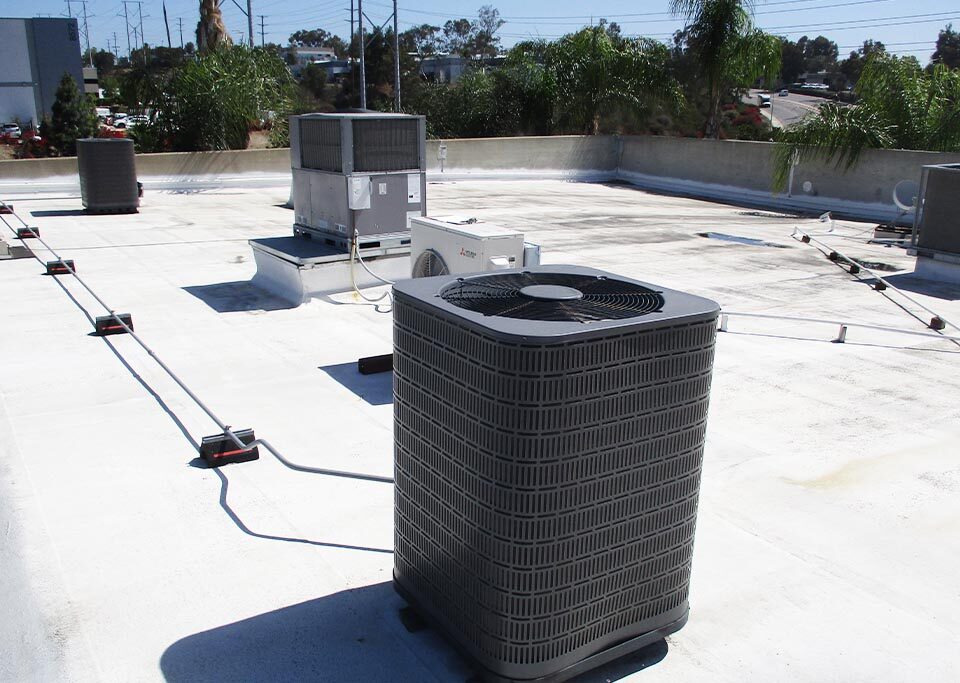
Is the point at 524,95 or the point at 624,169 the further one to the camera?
the point at 524,95

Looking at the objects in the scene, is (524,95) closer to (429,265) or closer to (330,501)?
(429,265)

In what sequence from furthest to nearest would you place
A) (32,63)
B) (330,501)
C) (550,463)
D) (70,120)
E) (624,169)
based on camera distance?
(32,63), (70,120), (624,169), (330,501), (550,463)

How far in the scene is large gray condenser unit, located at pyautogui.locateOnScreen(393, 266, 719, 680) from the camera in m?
2.89

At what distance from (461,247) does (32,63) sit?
223 ft

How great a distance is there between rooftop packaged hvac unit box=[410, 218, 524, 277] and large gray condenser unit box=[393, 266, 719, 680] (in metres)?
3.13

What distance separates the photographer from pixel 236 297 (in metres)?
9.72

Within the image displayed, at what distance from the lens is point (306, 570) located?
4082 millimetres

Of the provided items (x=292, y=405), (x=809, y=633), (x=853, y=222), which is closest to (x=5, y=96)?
(x=853, y=222)

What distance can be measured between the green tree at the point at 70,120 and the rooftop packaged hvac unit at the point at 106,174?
1023 cm

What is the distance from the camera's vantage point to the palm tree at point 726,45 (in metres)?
23.7

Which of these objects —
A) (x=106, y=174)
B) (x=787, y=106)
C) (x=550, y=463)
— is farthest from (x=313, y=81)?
(x=550, y=463)

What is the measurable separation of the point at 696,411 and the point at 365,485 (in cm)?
237

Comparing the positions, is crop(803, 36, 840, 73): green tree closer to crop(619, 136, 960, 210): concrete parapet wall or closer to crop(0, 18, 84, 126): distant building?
crop(0, 18, 84, 126): distant building

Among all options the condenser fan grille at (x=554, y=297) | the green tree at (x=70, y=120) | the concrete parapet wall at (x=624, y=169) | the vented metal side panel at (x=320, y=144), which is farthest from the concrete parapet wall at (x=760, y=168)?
the condenser fan grille at (x=554, y=297)
